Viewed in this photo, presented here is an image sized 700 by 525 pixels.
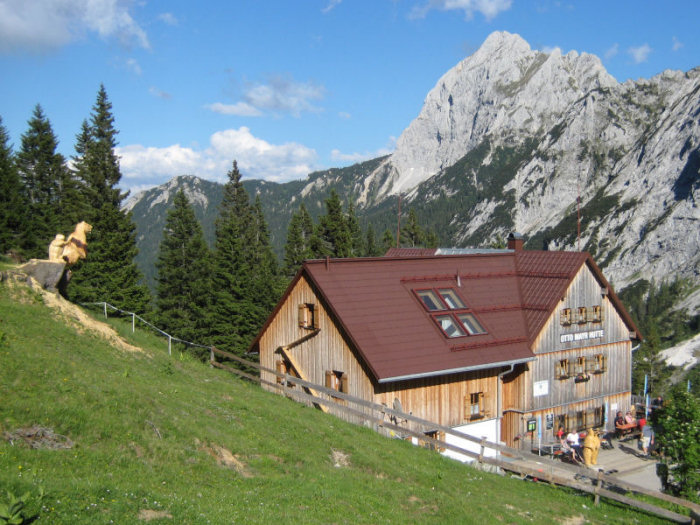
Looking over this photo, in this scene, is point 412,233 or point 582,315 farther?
point 412,233

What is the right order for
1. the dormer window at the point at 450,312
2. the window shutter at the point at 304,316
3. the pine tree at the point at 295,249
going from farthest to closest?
the pine tree at the point at 295,249 → the window shutter at the point at 304,316 → the dormer window at the point at 450,312

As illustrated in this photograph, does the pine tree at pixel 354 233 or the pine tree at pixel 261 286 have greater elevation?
the pine tree at pixel 354 233

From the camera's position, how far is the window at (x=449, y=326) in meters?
25.6

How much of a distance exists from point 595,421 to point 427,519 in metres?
22.1

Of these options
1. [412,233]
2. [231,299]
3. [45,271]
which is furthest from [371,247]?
[45,271]

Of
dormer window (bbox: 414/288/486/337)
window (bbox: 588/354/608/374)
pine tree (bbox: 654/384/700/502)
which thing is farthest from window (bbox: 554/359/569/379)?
pine tree (bbox: 654/384/700/502)

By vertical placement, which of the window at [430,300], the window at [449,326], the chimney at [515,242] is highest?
the chimney at [515,242]

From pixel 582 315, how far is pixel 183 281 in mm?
36425

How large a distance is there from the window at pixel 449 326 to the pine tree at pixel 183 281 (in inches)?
1176

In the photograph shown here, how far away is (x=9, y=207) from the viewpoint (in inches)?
1711

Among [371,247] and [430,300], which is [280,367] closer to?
A: [430,300]

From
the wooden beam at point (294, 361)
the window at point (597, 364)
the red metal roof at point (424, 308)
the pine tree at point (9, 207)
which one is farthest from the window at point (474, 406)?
the pine tree at point (9, 207)

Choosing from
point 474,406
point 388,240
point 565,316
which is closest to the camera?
point 474,406

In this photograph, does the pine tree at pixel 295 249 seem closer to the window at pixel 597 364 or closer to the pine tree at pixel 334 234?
the pine tree at pixel 334 234
